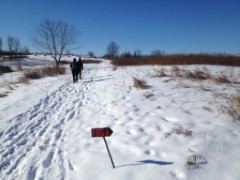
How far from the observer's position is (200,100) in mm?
5371

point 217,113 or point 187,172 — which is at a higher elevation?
point 217,113

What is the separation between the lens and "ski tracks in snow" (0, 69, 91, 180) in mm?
2824

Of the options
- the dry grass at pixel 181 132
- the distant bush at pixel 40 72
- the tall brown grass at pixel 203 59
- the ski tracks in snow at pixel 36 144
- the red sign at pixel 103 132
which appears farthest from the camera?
the tall brown grass at pixel 203 59

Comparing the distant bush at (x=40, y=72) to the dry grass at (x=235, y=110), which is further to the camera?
the distant bush at (x=40, y=72)

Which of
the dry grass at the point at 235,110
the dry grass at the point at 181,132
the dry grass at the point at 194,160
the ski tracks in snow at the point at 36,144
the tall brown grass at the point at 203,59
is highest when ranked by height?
the tall brown grass at the point at 203,59

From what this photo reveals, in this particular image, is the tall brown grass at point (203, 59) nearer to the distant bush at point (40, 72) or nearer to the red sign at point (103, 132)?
the distant bush at point (40, 72)

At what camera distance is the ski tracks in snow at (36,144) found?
2.82 metres

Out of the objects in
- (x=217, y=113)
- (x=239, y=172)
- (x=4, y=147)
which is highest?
(x=217, y=113)

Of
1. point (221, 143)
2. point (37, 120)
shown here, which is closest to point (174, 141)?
point (221, 143)

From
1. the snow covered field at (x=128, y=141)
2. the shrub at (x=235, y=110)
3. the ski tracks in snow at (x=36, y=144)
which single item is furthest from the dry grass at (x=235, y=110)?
the ski tracks in snow at (x=36, y=144)

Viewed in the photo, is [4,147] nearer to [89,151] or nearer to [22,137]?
[22,137]

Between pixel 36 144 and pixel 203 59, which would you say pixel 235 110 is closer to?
pixel 36 144

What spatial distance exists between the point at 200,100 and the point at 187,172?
11.1 feet

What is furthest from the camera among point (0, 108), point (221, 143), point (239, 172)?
point (0, 108)
